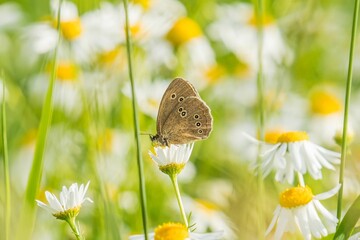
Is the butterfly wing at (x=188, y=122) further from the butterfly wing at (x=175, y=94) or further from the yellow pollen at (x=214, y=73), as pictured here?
the yellow pollen at (x=214, y=73)

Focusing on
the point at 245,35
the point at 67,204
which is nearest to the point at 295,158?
the point at 67,204

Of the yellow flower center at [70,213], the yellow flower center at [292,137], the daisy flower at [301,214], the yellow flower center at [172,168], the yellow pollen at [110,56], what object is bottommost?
the daisy flower at [301,214]

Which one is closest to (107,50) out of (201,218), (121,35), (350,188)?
(121,35)

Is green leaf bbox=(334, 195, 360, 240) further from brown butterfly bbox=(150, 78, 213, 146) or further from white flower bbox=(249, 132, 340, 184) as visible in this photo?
brown butterfly bbox=(150, 78, 213, 146)

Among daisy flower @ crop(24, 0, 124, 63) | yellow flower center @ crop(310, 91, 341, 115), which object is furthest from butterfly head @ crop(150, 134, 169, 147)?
yellow flower center @ crop(310, 91, 341, 115)

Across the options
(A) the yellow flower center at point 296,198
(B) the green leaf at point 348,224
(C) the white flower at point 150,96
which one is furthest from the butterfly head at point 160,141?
(C) the white flower at point 150,96
